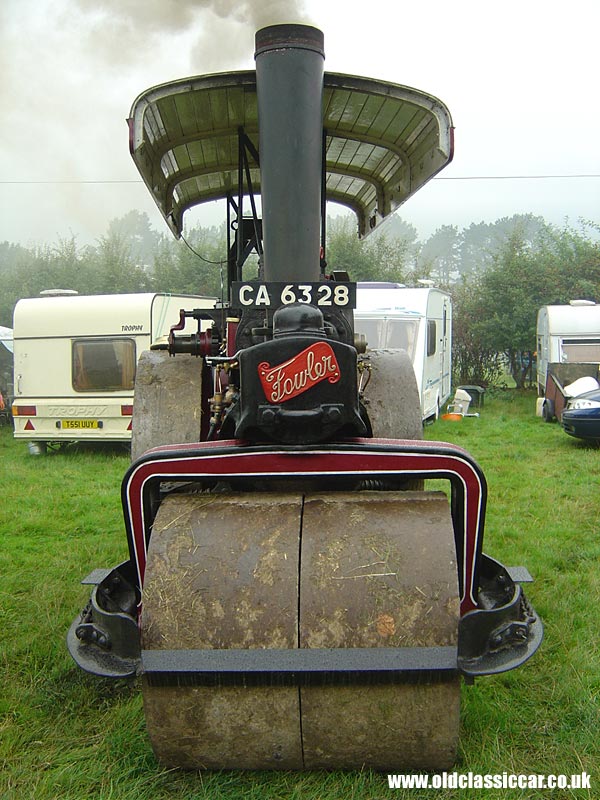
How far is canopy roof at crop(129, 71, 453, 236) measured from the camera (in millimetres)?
3699

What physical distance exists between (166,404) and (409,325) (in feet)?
24.5

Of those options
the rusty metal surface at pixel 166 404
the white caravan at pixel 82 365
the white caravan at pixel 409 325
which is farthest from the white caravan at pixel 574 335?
the rusty metal surface at pixel 166 404

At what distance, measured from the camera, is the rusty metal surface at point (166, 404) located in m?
3.53

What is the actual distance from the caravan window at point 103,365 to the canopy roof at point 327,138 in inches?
133

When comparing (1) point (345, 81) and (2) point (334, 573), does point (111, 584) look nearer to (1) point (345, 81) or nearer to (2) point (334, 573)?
(2) point (334, 573)

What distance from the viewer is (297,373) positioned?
2.41m

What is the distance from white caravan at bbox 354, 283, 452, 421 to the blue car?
5.98 feet

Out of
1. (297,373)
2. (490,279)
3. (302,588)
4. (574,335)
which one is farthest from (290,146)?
(490,279)

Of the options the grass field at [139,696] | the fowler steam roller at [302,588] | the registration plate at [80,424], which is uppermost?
the fowler steam roller at [302,588]

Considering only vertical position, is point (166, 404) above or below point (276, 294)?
below

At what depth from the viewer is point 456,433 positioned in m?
10.8

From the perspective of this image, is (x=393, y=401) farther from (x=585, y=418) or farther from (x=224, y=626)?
(x=585, y=418)

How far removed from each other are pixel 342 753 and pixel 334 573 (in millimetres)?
546

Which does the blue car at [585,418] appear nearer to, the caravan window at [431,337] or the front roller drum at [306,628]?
the caravan window at [431,337]
